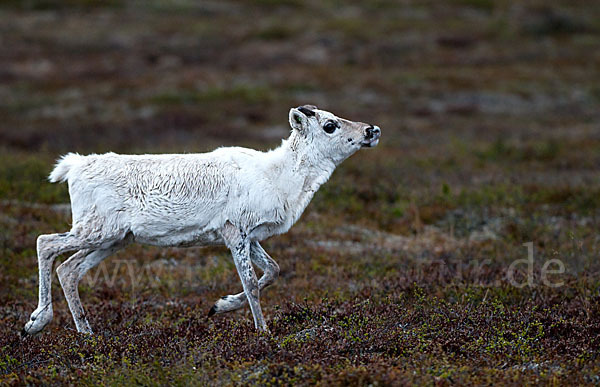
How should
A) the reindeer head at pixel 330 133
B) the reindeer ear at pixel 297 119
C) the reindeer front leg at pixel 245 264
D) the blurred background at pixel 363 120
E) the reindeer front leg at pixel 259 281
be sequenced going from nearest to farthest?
1. the reindeer front leg at pixel 245 264
2. the reindeer front leg at pixel 259 281
3. the reindeer ear at pixel 297 119
4. the reindeer head at pixel 330 133
5. the blurred background at pixel 363 120

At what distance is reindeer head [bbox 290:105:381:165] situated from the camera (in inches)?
388

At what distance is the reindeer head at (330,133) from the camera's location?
9852 mm

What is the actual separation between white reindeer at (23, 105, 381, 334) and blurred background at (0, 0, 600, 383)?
91cm

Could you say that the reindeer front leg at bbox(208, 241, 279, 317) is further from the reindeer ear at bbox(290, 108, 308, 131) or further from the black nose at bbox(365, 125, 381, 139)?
the black nose at bbox(365, 125, 381, 139)

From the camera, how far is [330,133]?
9.91 meters

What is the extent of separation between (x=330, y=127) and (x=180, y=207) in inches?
92.7

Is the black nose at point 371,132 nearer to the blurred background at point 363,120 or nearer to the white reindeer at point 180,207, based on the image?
the white reindeer at point 180,207

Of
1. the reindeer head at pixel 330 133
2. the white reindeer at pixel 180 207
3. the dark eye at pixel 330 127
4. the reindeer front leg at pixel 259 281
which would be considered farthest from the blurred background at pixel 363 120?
the dark eye at pixel 330 127

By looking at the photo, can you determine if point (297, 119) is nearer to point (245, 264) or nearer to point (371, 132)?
point (371, 132)

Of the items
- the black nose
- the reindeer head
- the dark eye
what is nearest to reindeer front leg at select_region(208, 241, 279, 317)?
the reindeer head

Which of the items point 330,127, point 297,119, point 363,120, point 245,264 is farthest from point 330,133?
point 363,120

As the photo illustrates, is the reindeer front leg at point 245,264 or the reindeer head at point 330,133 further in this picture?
the reindeer head at point 330,133

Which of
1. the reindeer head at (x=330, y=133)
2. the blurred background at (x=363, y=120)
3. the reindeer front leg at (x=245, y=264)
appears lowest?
the blurred background at (x=363, y=120)

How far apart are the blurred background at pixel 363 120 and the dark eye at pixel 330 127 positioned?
8.23 ft
